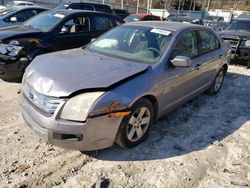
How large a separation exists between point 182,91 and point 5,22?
812 centimetres

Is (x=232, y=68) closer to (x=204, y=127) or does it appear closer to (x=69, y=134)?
(x=204, y=127)

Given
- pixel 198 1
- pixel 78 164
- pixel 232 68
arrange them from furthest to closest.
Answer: pixel 198 1, pixel 232 68, pixel 78 164

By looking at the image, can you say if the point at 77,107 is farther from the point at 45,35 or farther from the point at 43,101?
the point at 45,35

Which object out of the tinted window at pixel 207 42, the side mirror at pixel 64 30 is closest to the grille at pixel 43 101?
the tinted window at pixel 207 42

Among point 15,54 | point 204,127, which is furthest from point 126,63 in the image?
point 15,54

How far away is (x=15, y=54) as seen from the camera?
5.34 meters

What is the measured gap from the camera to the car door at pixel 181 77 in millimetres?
3781

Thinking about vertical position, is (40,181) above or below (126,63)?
below

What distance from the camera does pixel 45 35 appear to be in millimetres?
5988

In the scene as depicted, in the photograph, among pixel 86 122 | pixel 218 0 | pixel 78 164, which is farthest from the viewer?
pixel 218 0

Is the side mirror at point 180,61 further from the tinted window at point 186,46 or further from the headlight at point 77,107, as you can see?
the headlight at point 77,107

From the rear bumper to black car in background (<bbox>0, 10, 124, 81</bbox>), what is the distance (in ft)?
8.71

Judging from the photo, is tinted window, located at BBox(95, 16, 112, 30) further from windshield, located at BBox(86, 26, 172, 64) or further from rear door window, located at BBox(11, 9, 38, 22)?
rear door window, located at BBox(11, 9, 38, 22)

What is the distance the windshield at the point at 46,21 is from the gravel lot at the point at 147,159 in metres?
2.50
